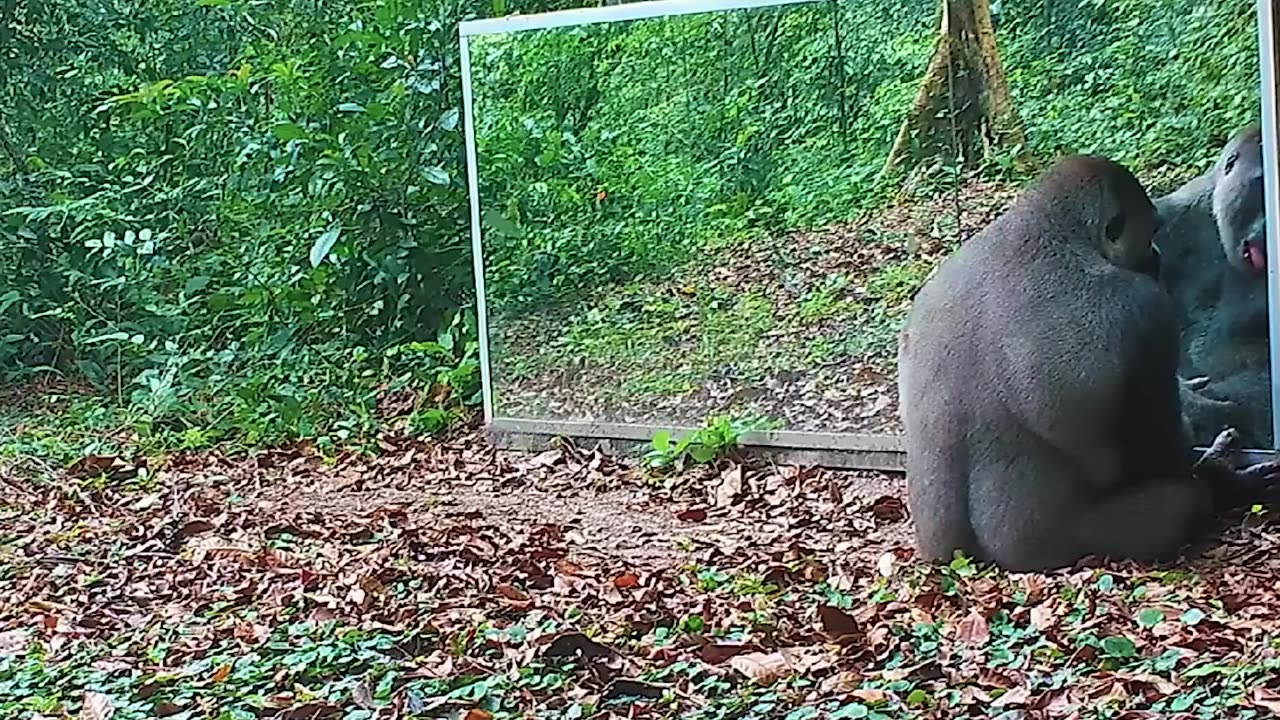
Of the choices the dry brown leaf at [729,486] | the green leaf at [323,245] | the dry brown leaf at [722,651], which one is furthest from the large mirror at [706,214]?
the dry brown leaf at [722,651]

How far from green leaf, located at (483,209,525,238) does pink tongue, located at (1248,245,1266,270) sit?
361 cm

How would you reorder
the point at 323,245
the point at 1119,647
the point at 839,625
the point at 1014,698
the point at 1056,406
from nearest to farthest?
the point at 1014,698 < the point at 1119,647 < the point at 839,625 < the point at 1056,406 < the point at 323,245

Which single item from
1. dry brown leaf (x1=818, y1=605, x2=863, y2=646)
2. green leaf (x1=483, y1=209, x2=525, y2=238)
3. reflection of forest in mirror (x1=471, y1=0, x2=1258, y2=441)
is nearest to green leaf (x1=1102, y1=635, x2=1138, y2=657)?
dry brown leaf (x1=818, y1=605, x2=863, y2=646)

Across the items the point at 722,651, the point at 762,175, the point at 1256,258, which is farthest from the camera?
the point at 762,175

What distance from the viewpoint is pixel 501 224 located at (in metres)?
8.30

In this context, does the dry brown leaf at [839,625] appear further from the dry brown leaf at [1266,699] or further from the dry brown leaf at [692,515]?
the dry brown leaf at [692,515]

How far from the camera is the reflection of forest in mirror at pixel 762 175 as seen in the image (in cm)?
640

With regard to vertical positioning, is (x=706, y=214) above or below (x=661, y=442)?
above

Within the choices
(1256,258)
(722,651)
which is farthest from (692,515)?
(1256,258)

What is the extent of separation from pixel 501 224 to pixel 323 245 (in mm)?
1487

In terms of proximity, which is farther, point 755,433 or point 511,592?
point 755,433

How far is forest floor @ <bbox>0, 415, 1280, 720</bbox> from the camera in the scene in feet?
14.0

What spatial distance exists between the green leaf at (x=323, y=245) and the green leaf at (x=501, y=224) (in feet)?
4.40

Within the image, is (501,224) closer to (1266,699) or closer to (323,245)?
(323,245)
